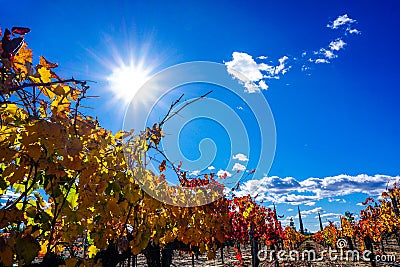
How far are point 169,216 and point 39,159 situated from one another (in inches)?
84.8

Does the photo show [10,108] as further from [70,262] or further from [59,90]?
[70,262]

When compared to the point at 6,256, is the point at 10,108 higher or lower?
higher

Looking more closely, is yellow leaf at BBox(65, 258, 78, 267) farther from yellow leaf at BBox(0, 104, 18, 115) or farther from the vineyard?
yellow leaf at BBox(0, 104, 18, 115)

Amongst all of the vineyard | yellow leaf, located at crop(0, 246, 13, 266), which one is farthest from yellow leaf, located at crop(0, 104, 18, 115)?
yellow leaf, located at crop(0, 246, 13, 266)

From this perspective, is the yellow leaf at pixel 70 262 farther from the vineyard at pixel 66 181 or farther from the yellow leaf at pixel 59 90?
the yellow leaf at pixel 59 90

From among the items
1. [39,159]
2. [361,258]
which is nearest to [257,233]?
[39,159]

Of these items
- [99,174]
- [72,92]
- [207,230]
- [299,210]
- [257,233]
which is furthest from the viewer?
[299,210]

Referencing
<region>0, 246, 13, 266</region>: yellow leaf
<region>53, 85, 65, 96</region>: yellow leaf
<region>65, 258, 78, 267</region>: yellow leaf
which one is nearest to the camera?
<region>0, 246, 13, 266</region>: yellow leaf

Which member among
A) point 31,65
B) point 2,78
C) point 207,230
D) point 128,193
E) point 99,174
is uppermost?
point 31,65

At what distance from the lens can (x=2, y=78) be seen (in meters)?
1.10

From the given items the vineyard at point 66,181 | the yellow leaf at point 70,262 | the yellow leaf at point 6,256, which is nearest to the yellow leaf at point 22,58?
the vineyard at point 66,181

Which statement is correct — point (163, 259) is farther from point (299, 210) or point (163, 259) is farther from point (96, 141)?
point (299, 210)

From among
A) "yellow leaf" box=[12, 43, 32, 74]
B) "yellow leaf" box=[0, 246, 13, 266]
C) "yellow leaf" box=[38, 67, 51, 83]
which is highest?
"yellow leaf" box=[12, 43, 32, 74]

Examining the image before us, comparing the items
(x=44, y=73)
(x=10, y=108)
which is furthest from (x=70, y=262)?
(x=44, y=73)
